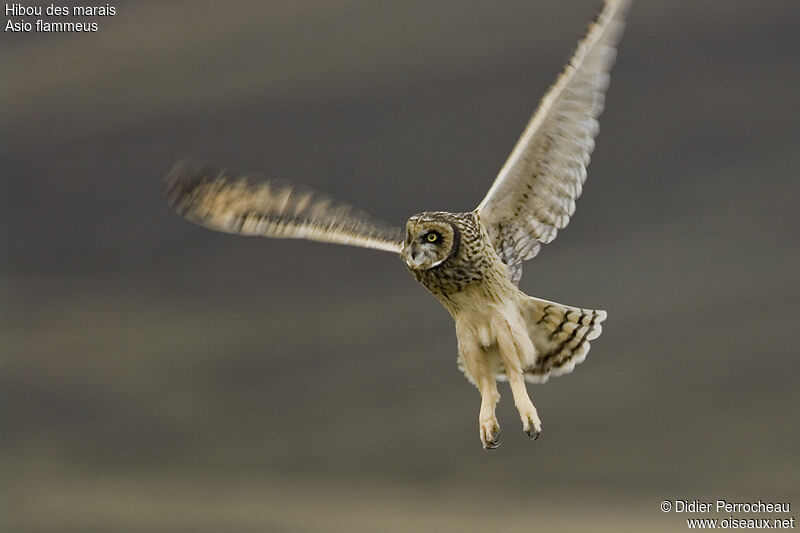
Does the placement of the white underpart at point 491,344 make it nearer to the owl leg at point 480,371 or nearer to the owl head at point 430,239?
the owl leg at point 480,371

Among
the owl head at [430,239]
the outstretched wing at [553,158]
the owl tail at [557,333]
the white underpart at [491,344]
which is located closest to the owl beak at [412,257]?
the owl head at [430,239]

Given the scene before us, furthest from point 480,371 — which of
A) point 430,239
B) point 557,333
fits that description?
point 430,239

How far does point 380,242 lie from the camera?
20.5 feet

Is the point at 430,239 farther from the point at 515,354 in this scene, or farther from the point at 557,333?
the point at 557,333

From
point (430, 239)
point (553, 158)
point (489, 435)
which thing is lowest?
point (489, 435)

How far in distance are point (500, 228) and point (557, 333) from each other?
728 millimetres

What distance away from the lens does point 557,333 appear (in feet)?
21.6

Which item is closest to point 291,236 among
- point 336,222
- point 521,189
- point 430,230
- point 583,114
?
point 336,222

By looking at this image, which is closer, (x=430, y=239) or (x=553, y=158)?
(x=430, y=239)

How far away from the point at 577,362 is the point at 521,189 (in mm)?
1100

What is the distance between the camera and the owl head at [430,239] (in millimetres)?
5996

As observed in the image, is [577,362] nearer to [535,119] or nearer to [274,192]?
[535,119]

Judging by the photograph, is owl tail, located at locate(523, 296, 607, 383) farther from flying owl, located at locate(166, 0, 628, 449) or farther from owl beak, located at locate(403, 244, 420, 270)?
owl beak, located at locate(403, 244, 420, 270)

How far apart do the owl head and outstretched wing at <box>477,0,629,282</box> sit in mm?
359
